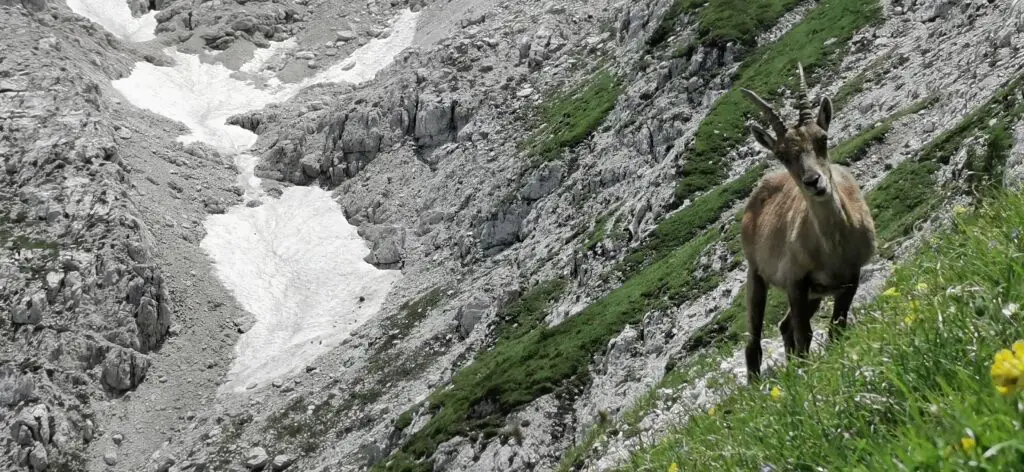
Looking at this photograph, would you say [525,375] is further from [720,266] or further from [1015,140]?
[1015,140]

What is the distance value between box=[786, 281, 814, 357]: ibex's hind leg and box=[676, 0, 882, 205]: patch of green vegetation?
46.4 meters

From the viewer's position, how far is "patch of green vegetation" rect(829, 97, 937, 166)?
41406 millimetres

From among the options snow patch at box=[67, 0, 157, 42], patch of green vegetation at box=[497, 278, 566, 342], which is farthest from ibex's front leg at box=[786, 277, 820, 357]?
snow patch at box=[67, 0, 157, 42]

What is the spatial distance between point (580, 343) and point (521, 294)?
1947cm

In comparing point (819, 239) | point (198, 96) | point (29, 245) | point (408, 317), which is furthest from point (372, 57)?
point (819, 239)

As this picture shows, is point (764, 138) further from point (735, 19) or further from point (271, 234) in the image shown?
point (271, 234)

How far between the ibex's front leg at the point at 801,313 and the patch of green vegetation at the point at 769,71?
4642 centimetres

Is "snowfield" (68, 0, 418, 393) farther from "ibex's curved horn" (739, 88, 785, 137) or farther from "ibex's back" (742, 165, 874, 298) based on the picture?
"ibex's curved horn" (739, 88, 785, 137)

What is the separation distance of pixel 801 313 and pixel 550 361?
35.7m

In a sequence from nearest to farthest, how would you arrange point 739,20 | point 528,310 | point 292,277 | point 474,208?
point 528,310
point 739,20
point 474,208
point 292,277

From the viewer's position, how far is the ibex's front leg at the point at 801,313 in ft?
34.2

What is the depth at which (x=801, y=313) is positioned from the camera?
419 inches

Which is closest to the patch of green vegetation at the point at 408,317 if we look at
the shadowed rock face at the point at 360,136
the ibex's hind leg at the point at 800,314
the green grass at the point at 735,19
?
the shadowed rock face at the point at 360,136

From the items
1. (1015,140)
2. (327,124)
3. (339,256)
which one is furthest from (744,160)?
(327,124)
